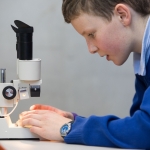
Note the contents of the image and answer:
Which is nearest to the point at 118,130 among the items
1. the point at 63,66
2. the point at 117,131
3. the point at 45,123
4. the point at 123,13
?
the point at 117,131

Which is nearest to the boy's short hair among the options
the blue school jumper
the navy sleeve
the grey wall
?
the blue school jumper

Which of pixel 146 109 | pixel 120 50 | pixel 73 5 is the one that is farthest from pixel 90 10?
pixel 146 109

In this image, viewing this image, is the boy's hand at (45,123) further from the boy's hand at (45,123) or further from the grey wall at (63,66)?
the grey wall at (63,66)

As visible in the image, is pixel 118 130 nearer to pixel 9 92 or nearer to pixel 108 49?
pixel 108 49

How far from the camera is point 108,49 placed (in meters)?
1.18

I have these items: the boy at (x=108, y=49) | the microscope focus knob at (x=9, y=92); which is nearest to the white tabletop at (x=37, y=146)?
the boy at (x=108, y=49)

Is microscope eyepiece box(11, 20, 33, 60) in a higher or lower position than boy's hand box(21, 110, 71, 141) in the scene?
higher

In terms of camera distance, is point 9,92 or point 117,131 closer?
point 117,131

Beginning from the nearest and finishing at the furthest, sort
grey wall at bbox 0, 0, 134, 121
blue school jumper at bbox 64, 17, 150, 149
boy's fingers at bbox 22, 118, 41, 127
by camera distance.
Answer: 1. blue school jumper at bbox 64, 17, 150, 149
2. boy's fingers at bbox 22, 118, 41, 127
3. grey wall at bbox 0, 0, 134, 121

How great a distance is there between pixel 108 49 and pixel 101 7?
138 mm

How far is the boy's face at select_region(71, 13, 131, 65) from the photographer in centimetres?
114

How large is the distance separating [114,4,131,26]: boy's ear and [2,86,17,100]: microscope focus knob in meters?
0.42

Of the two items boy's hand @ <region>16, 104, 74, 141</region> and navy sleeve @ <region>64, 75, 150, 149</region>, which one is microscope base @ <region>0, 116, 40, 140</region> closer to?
boy's hand @ <region>16, 104, 74, 141</region>

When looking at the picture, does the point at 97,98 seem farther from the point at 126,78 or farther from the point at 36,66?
the point at 36,66
